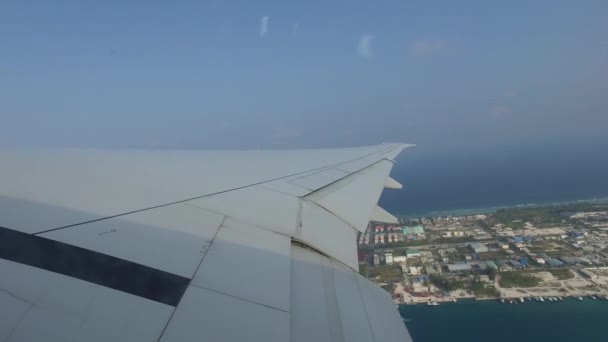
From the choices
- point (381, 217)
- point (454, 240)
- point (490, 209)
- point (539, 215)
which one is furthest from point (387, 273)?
point (490, 209)

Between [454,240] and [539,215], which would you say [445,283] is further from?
[539,215]

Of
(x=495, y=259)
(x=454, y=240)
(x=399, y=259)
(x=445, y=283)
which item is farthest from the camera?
(x=454, y=240)

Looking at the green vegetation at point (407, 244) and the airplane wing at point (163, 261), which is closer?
the airplane wing at point (163, 261)

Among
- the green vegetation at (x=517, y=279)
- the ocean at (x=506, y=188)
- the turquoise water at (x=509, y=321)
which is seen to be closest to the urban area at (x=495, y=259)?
the green vegetation at (x=517, y=279)

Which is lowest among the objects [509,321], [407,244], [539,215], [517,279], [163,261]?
[509,321]

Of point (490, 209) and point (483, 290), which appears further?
point (490, 209)

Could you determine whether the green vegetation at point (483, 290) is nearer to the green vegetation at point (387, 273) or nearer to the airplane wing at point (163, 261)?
the green vegetation at point (387, 273)

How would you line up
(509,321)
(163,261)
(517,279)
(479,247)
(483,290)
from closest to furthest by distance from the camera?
(163,261)
(509,321)
(483,290)
(517,279)
(479,247)
